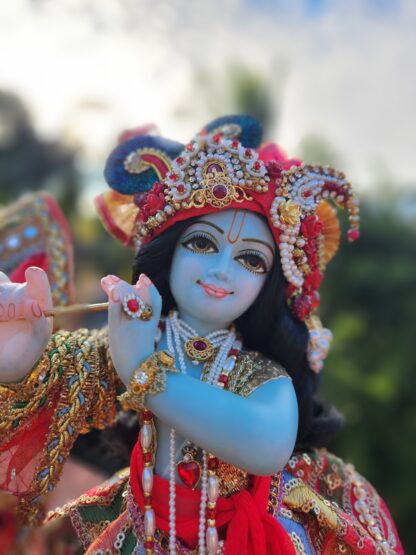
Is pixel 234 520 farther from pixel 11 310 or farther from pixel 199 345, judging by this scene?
pixel 11 310

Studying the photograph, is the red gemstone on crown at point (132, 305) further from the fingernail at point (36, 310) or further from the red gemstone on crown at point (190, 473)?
the red gemstone on crown at point (190, 473)

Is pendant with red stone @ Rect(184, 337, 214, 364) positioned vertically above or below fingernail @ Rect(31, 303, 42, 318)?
below

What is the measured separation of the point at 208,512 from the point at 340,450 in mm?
3055

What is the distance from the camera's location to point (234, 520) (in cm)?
138

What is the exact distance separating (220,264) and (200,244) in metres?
0.09

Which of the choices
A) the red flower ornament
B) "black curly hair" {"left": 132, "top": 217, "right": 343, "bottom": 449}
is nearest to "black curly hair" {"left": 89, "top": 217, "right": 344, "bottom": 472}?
"black curly hair" {"left": 132, "top": 217, "right": 343, "bottom": 449}

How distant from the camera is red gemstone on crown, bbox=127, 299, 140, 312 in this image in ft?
4.05

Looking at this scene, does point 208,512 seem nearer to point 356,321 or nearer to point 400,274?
point 356,321

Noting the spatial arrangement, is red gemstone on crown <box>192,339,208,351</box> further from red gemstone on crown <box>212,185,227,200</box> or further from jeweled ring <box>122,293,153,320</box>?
red gemstone on crown <box>212,185,227,200</box>

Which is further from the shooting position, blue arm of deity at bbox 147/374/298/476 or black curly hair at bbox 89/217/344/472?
black curly hair at bbox 89/217/344/472

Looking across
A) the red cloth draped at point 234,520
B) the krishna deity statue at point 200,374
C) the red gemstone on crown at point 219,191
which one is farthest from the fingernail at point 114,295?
the red cloth draped at point 234,520

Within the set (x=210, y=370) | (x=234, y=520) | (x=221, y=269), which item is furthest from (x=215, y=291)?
(x=234, y=520)

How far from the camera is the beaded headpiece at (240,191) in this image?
1475mm

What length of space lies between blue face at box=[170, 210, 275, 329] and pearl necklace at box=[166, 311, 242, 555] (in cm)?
5
